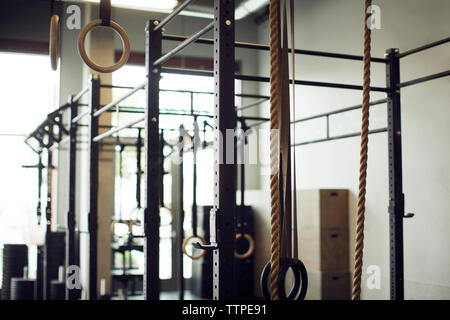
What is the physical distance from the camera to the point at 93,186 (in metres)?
4.19

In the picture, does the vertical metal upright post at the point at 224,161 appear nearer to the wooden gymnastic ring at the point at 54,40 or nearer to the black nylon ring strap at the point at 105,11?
the black nylon ring strap at the point at 105,11

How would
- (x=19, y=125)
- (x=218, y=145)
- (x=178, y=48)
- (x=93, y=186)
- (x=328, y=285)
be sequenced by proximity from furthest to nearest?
(x=19, y=125) → (x=328, y=285) → (x=93, y=186) → (x=178, y=48) → (x=218, y=145)

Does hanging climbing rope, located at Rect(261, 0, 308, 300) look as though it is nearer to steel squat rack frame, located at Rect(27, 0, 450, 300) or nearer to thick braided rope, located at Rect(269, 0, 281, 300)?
thick braided rope, located at Rect(269, 0, 281, 300)

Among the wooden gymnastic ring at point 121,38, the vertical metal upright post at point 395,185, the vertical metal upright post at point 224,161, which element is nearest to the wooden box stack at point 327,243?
the vertical metal upright post at point 395,185

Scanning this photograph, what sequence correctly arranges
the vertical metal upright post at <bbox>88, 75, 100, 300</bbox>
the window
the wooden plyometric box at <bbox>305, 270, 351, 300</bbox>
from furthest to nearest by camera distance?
the window → the wooden plyometric box at <bbox>305, 270, 351, 300</bbox> → the vertical metal upright post at <bbox>88, 75, 100, 300</bbox>

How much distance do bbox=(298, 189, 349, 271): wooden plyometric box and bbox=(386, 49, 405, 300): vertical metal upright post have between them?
2.31 meters

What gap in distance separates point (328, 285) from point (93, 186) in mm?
2864

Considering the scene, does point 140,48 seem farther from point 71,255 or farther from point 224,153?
point 224,153

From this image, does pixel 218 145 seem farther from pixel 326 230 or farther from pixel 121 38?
pixel 326 230

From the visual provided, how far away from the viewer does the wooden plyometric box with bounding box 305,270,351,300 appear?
572cm

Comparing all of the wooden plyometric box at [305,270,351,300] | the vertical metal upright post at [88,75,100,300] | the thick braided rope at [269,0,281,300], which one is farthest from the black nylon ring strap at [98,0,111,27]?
the wooden plyometric box at [305,270,351,300]

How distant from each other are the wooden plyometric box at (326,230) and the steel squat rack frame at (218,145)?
2.34 metres

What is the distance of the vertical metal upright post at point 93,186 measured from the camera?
402 centimetres

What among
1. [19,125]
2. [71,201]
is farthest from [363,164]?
[19,125]
